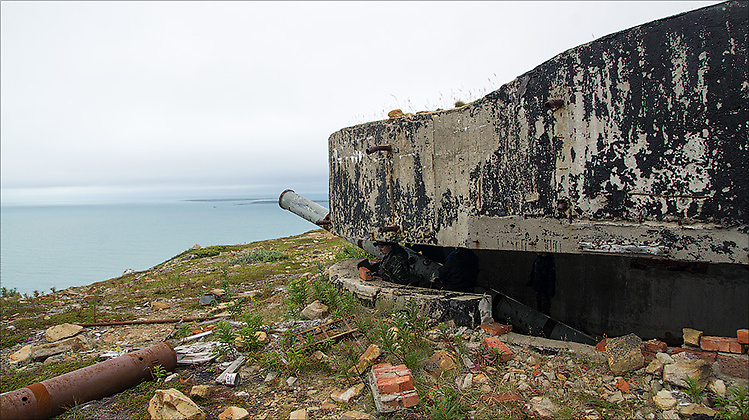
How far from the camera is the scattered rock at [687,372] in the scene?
2.80 metres

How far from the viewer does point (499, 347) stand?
3.50 m

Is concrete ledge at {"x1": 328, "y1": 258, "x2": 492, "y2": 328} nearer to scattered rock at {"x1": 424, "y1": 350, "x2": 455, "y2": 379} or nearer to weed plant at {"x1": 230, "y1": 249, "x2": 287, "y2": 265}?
scattered rock at {"x1": 424, "y1": 350, "x2": 455, "y2": 379}

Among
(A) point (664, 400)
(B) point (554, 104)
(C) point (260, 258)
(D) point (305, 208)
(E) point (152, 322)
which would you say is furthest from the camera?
(C) point (260, 258)

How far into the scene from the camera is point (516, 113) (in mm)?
3602

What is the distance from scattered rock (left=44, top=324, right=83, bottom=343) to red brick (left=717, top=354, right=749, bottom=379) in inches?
265

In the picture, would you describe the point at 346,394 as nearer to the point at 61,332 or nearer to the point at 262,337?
the point at 262,337

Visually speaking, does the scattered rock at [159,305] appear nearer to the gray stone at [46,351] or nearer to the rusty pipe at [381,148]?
the gray stone at [46,351]

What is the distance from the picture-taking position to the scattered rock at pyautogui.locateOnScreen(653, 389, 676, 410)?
2682mm

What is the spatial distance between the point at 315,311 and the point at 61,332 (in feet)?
11.1

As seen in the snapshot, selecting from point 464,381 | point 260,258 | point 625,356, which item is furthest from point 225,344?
point 260,258

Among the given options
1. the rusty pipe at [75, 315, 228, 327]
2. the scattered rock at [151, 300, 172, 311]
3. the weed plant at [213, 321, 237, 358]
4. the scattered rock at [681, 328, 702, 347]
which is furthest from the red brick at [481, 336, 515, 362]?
the scattered rock at [151, 300, 172, 311]

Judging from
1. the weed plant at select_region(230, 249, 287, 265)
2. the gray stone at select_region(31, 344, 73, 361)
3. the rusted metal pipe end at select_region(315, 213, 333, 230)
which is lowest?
the weed plant at select_region(230, 249, 287, 265)

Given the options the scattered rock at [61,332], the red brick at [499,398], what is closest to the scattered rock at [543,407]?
the red brick at [499,398]

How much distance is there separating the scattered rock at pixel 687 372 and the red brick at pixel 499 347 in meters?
1.03
